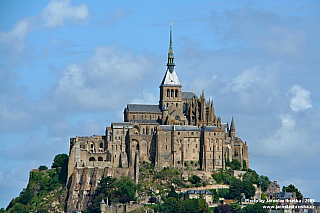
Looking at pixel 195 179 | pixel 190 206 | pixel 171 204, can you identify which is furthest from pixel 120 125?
pixel 190 206

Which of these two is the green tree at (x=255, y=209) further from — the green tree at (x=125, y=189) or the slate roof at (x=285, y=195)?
the green tree at (x=125, y=189)

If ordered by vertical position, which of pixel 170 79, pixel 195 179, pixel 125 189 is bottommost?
pixel 125 189

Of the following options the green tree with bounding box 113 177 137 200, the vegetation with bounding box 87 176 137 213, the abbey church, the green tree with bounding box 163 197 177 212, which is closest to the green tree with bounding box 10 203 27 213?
the abbey church

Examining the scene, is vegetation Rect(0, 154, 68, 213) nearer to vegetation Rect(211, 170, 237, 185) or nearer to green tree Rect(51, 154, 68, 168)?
green tree Rect(51, 154, 68, 168)

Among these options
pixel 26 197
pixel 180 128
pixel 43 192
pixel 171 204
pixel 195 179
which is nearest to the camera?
pixel 171 204

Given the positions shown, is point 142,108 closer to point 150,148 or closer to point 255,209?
point 150,148

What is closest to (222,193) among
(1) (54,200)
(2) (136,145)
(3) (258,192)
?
(3) (258,192)

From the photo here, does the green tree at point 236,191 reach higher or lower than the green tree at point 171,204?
higher

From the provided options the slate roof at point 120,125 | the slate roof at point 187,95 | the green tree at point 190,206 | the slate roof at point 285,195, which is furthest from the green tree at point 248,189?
the slate roof at point 187,95

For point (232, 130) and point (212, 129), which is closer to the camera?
point (212, 129)

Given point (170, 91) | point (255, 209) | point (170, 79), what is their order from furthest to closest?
point (170, 79), point (170, 91), point (255, 209)

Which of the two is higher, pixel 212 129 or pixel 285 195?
pixel 212 129

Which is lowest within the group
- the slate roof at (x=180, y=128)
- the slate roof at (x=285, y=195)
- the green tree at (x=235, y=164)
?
the slate roof at (x=285, y=195)

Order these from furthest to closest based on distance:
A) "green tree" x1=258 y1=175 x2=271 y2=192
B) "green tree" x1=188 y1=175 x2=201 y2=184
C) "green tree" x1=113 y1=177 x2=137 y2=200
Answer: "green tree" x1=258 y1=175 x2=271 y2=192 → "green tree" x1=188 y1=175 x2=201 y2=184 → "green tree" x1=113 y1=177 x2=137 y2=200
